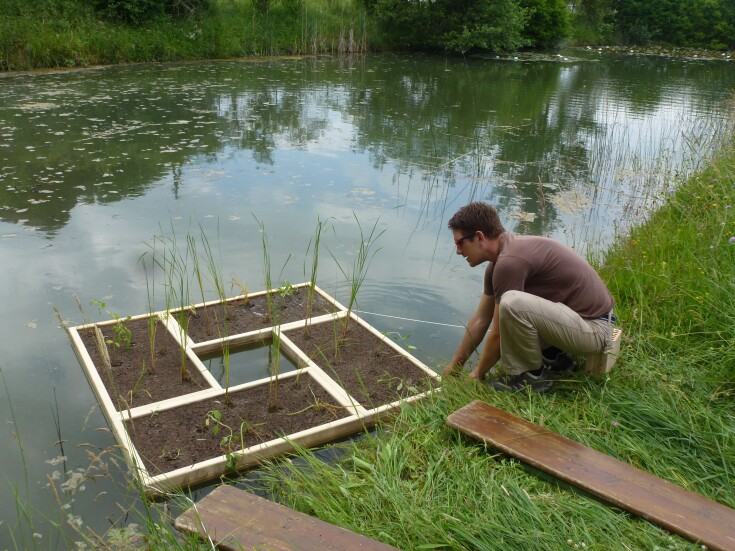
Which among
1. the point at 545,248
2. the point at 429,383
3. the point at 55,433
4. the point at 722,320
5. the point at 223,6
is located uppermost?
the point at 223,6

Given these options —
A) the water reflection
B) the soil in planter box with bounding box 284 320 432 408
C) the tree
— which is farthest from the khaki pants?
the tree

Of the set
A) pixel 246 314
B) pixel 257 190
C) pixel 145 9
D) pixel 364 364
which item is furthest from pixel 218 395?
pixel 145 9

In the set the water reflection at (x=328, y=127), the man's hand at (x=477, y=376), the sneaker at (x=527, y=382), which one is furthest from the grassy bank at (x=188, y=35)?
the sneaker at (x=527, y=382)

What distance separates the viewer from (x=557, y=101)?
12367 mm

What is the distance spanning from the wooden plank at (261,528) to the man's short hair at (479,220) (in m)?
1.46

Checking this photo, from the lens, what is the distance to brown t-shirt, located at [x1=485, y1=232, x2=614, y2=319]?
3066mm

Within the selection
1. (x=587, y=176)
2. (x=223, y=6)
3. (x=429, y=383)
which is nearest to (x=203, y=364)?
(x=429, y=383)

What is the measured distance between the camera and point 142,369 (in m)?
3.60

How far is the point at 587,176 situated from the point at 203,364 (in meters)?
5.29

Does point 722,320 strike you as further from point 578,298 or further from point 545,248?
point 545,248

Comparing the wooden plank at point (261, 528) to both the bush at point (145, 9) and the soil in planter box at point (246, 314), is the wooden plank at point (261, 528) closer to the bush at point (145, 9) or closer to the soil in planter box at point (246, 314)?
the soil in planter box at point (246, 314)

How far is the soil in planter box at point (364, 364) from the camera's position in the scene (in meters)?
3.48

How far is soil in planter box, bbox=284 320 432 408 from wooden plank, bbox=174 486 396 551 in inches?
39.2

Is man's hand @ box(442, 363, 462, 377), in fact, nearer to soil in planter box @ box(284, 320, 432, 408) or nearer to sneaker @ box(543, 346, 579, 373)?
soil in planter box @ box(284, 320, 432, 408)
